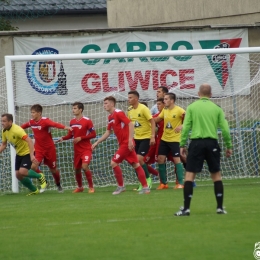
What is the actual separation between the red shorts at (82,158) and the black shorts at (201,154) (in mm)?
5557

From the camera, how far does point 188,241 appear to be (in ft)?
30.4

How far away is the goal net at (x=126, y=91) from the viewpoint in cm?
1927

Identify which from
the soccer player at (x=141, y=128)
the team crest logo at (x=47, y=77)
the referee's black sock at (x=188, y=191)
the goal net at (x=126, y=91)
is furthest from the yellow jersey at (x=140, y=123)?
the referee's black sock at (x=188, y=191)

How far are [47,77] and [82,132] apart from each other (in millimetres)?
3642

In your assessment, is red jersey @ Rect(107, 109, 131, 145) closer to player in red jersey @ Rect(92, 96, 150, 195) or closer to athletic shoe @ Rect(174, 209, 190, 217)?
player in red jersey @ Rect(92, 96, 150, 195)

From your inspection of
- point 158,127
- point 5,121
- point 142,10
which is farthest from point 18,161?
point 142,10

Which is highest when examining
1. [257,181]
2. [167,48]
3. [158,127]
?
[167,48]

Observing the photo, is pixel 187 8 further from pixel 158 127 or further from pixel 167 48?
pixel 158 127

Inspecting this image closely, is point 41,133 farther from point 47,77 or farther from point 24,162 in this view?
point 47,77

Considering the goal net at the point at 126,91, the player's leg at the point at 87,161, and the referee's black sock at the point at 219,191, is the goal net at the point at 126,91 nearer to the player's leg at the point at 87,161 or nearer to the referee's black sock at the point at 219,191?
the player's leg at the point at 87,161

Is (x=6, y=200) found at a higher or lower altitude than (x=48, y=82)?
lower

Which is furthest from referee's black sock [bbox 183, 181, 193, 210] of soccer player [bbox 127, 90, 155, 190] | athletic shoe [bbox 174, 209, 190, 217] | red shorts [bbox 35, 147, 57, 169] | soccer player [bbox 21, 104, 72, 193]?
red shorts [bbox 35, 147, 57, 169]

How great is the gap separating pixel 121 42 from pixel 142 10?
1004cm

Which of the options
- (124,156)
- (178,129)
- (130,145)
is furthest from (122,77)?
(130,145)
